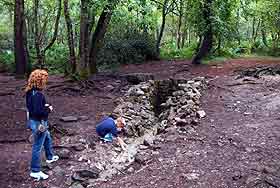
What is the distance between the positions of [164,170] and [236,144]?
1846mm

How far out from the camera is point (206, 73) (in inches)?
651

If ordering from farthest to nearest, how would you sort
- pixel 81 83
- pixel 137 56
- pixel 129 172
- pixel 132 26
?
pixel 132 26
pixel 137 56
pixel 81 83
pixel 129 172

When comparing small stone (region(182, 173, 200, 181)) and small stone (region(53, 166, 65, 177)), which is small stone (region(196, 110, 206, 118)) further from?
small stone (region(53, 166, 65, 177))

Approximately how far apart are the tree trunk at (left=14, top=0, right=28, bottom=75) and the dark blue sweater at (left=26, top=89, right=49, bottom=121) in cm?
994

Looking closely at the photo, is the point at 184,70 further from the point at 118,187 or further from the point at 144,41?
the point at 118,187

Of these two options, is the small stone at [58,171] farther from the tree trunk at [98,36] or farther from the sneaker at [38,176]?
the tree trunk at [98,36]

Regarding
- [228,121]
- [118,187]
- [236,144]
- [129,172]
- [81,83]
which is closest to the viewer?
[118,187]

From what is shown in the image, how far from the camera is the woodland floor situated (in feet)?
21.0

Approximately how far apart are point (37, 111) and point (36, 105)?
0.10 meters

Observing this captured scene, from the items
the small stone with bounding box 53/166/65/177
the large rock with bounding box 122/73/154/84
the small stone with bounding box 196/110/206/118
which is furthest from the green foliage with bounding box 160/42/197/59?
the small stone with bounding box 53/166/65/177

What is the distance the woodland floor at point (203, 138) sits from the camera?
21.0 feet

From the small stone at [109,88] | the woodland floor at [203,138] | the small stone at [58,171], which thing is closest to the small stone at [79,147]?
the woodland floor at [203,138]

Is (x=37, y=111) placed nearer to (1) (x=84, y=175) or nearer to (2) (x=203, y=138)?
(1) (x=84, y=175)

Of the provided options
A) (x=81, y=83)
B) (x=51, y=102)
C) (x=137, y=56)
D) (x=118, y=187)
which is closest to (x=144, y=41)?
(x=137, y=56)
